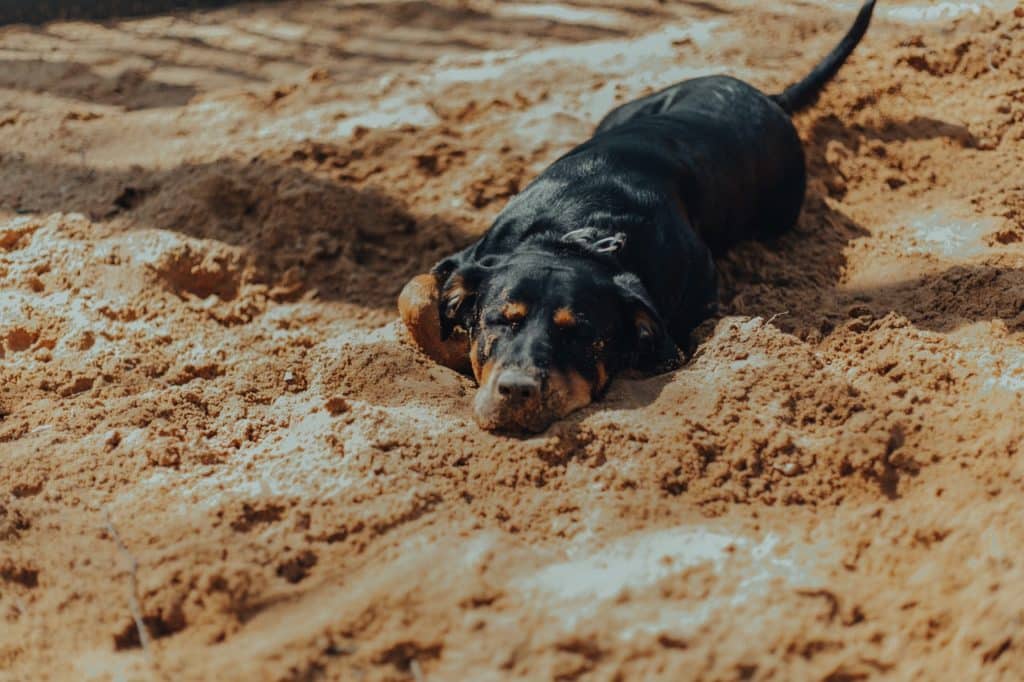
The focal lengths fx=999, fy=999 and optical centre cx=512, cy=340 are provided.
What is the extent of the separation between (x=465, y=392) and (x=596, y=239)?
910mm

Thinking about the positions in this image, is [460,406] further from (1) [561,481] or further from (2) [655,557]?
(2) [655,557]

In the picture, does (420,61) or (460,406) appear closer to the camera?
(460,406)

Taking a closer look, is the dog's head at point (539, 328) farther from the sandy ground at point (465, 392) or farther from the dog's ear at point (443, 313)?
the sandy ground at point (465, 392)

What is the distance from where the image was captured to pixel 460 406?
12.5ft

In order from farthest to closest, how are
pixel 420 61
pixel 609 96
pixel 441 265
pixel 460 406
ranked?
pixel 420 61 → pixel 609 96 → pixel 441 265 → pixel 460 406

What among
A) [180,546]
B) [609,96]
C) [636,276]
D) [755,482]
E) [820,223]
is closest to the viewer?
[180,546]

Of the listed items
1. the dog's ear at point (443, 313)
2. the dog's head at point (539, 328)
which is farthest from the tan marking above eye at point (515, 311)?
the dog's ear at point (443, 313)

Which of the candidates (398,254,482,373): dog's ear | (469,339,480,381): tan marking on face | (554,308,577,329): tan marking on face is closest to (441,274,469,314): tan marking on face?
(398,254,482,373): dog's ear

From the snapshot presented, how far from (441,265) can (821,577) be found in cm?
244

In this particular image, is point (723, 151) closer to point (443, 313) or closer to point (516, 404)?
point (443, 313)

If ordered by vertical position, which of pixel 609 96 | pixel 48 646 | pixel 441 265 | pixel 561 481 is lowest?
pixel 48 646

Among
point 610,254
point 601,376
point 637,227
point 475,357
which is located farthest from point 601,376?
point 637,227

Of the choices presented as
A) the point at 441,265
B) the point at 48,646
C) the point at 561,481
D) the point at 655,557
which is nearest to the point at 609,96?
the point at 441,265

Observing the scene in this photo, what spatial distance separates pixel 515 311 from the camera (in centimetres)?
386
